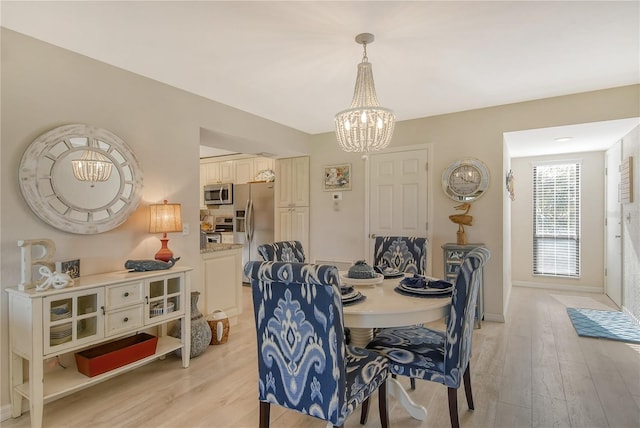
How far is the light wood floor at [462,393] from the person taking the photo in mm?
1959

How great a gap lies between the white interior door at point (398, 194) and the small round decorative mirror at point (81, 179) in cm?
279

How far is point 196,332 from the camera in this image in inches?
112

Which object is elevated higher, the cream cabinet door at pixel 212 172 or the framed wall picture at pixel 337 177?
the cream cabinet door at pixel 212 172

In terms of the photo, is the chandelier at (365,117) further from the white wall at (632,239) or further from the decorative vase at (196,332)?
the white wall at (632,239)

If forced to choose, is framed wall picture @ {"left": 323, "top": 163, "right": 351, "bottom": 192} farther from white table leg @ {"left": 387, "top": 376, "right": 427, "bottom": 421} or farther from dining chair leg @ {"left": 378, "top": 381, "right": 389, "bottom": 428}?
dining chair leg @ {"left": 378, "top": 381, "right": 389, "bottom": 428}

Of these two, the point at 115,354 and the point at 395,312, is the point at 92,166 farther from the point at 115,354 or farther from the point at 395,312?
the point at 395,312

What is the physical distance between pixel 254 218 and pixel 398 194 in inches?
92.8

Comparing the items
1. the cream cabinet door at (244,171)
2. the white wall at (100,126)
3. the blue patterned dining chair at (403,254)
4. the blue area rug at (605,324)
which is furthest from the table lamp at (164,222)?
the blue area rug at (605,324)

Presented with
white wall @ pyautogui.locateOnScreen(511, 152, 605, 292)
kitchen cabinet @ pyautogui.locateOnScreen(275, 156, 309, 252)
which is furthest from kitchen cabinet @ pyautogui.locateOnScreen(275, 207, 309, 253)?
white wall @ pyautogui.locateOnScreen(511, 152, 605, 292)

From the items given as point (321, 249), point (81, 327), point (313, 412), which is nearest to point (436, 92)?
point (321, 249)

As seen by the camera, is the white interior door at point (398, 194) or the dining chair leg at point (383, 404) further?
the white interior door at point (398, 194)

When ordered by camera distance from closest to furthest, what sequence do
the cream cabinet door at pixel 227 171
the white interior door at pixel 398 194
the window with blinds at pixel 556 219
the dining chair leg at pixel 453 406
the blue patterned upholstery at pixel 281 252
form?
the dining chair leg at pixel 453 406 → the blue patterned upholstery at pixel 281 252 → the white interior door at pixel 398 194 → the window with blinds at pixel 556 219 → the cream cabinet door at pixel 227 171

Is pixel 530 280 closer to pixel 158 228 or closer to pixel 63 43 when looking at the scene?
pixel 158 228

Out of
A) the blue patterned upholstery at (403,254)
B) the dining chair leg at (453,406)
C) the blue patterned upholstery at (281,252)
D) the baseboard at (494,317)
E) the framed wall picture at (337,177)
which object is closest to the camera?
the dining chair leg at (453,406)
